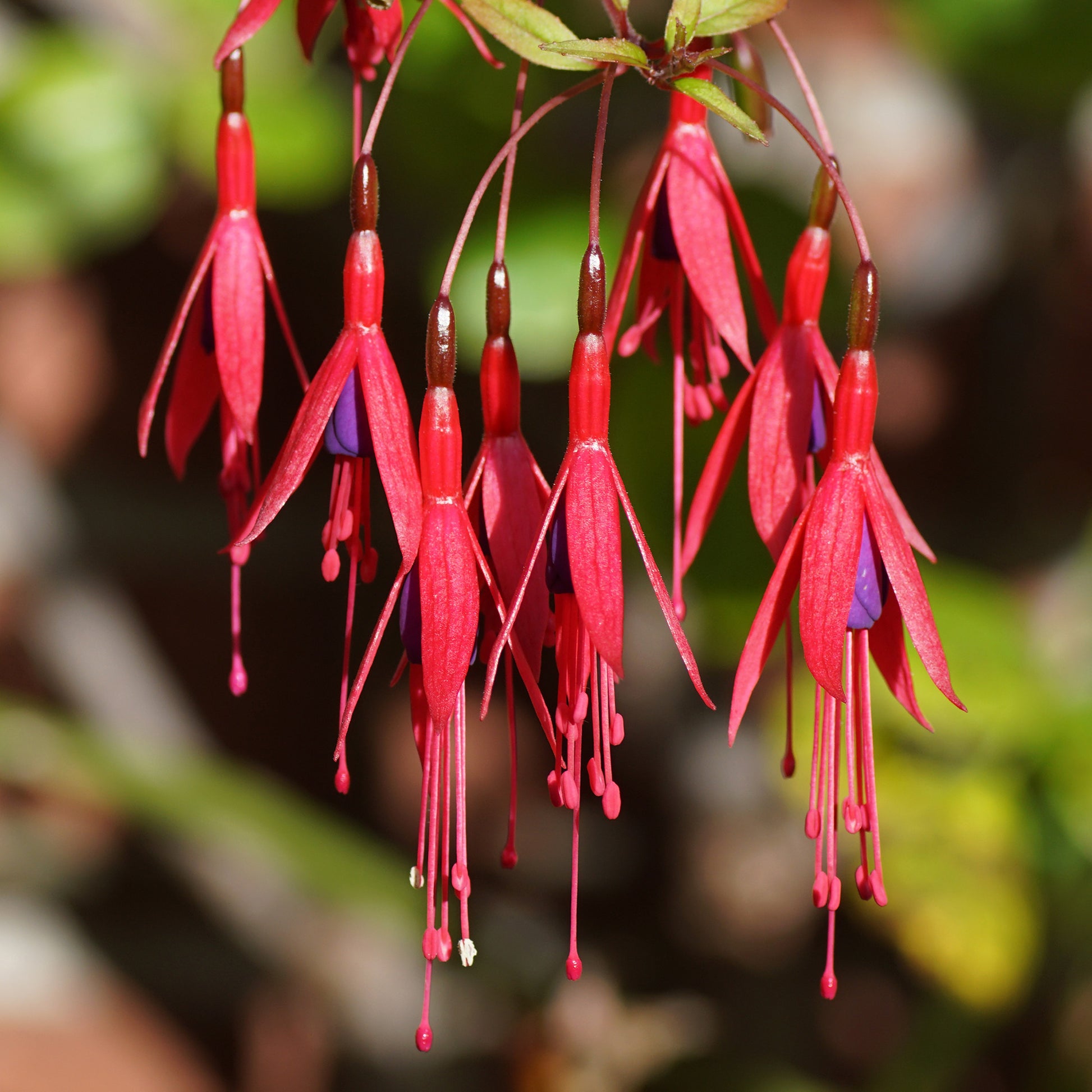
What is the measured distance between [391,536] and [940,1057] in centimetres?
52

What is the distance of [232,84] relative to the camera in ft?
1.27

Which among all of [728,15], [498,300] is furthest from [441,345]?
[728,15]

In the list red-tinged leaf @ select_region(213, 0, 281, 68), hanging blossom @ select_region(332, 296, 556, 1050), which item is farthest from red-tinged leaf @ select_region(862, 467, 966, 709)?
red-tinged leaf @ select_region(213, 0, 281, 68)

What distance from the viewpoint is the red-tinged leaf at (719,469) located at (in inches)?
14.5

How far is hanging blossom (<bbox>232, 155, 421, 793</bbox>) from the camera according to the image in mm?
323

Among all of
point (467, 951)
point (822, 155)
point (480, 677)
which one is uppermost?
point (822, 155)

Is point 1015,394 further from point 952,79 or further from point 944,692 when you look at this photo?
point 944,692

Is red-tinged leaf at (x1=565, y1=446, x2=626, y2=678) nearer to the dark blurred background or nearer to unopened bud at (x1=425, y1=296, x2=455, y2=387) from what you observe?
unopened bud at (x1=425, y1=296, x2=455, y2=387)

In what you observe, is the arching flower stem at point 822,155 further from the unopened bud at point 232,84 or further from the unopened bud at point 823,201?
the unopened bud at point 232,84

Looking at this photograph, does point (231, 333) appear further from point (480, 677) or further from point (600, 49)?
point (480, 677)

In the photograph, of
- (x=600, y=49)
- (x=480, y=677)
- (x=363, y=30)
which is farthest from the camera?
(x=480, y=677)

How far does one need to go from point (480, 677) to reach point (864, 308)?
2.10 ft

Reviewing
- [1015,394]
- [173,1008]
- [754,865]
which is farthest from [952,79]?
[173,1008]

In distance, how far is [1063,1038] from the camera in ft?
2.81
